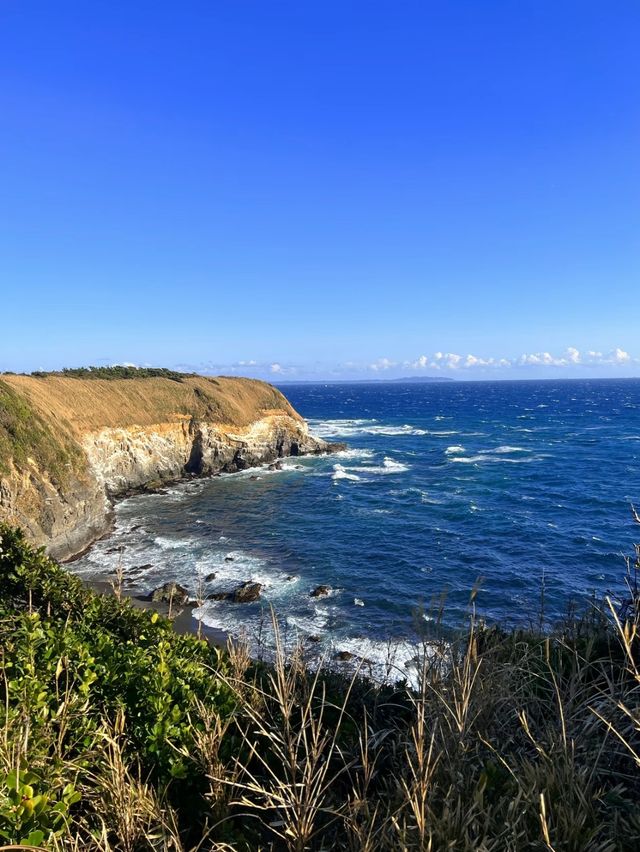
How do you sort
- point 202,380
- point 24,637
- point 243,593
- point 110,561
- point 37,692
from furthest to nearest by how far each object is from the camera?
point 202,380 → point 110,561 → point 243,593 → point 24,637 → point 37,692

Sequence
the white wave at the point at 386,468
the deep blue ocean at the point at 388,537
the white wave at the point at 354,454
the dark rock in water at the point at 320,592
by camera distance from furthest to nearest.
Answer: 1. the white wave at the point at 354,454
2. the white wave at the point at 386,468
3. the dark rock in water at the point at 320,592
4. the deep blue ocean at the point at 388,537

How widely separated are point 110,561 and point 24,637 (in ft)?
84.0

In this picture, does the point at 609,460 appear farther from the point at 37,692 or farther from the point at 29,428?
the point at 37,692

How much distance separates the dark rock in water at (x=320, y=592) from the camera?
26547 mm

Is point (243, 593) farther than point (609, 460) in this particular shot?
No

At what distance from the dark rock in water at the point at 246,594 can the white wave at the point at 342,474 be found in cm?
2579

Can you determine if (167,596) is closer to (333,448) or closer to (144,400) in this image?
(144,400)

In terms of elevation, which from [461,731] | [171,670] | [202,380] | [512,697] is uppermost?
[202,380]

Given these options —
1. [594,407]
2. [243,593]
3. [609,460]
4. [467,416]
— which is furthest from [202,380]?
[594,407]

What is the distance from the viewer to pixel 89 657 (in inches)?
272

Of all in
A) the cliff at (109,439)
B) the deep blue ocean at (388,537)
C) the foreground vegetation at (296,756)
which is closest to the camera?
the foreground vegetation at (296,756)

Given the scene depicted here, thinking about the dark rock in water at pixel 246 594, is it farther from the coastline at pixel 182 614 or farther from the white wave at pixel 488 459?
the white wave at pixel 488 459

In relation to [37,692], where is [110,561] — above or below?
below

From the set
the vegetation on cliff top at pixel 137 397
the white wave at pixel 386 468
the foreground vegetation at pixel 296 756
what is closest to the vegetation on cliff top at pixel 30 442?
the vegetation on cliff top at pixel 137 397
